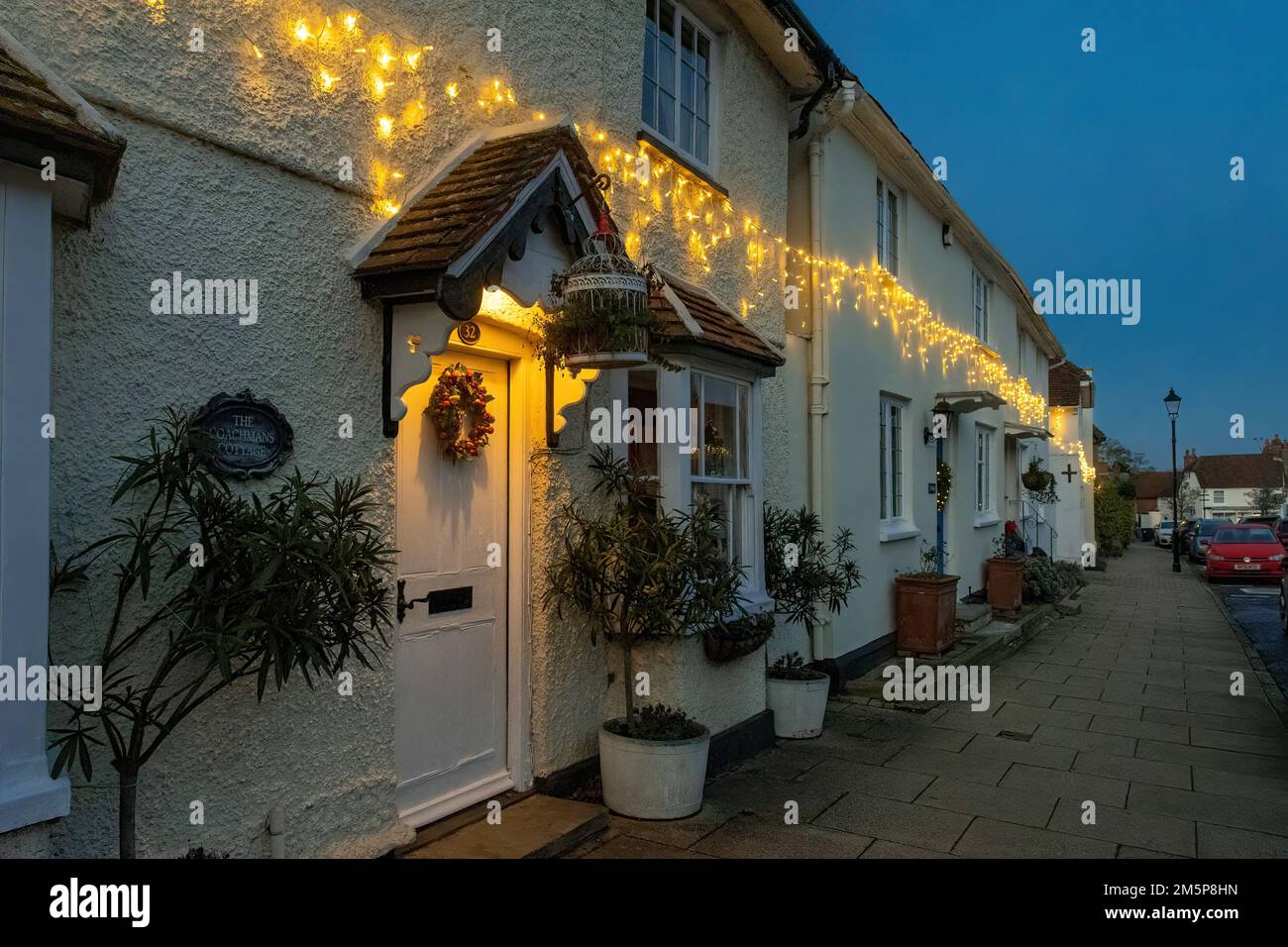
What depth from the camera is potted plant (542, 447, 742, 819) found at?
5160 millimetres

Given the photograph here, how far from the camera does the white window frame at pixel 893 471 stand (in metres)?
10.5

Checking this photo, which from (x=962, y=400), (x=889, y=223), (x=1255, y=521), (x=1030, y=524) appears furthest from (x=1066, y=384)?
(x=889, y=223)

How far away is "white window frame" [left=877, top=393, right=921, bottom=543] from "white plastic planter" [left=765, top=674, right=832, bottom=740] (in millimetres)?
3421

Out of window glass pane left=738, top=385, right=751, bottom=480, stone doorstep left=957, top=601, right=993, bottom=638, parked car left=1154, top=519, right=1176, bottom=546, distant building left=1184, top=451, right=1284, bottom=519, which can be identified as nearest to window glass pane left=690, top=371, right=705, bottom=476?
window glass pane left=738, top=385, right=751, bottom=480

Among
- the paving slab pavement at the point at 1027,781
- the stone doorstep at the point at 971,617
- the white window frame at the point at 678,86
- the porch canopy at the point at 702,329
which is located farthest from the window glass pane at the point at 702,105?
the stone doorstep at the point at 971,617

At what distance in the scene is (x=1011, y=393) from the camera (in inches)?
720

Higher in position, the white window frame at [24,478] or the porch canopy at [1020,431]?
the porch canopy at [1020,431]

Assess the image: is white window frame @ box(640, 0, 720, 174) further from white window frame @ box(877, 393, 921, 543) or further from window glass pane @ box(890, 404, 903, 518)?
window glass pane @ box(890, 404, 903, 518)

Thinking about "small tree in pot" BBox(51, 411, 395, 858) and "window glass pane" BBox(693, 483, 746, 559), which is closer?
"small tree in pot" BBox(51, 411, 395, 858)

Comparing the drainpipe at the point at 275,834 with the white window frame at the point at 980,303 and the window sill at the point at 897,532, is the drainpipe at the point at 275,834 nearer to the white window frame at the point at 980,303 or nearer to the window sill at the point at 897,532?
the window sill at the point at 897,532

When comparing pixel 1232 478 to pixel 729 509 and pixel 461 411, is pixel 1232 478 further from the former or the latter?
pixel 461 411

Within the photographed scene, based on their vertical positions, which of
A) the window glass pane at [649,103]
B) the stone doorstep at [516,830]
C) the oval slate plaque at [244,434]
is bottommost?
the stone doorstep at [516,830]

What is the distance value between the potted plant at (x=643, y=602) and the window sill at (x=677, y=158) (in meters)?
2.58
